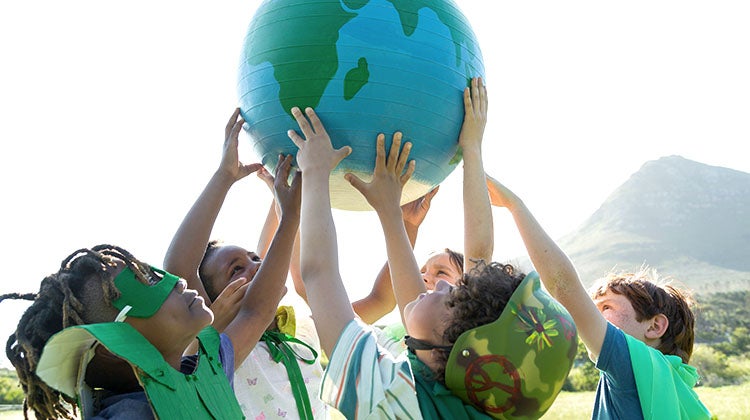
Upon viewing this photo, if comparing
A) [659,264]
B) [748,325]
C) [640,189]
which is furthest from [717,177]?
[748,325]

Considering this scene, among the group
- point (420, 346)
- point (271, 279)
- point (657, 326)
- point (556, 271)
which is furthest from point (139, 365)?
point (657, 326)

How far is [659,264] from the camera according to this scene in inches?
4166

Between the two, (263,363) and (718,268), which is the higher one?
(263,363)

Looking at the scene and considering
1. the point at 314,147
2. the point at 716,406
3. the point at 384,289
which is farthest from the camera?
the point at 716,406

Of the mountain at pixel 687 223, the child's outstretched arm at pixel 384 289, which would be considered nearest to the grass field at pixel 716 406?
the child's outstretched arm at pixel 384 289

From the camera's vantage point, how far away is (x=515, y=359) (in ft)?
6.80

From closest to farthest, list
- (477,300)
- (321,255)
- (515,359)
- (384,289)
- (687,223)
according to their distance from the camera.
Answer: (515,359), (477,300), (321,255), (384,289), (687,223)

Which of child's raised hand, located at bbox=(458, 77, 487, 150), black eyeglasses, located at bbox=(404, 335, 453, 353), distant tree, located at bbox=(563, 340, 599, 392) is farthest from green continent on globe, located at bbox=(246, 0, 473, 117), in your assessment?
distant tree, located at bbox=(563, 340, 599, 392)

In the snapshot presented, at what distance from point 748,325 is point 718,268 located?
69.6 m

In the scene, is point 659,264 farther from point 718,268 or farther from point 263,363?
point 263,363

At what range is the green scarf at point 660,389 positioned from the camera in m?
2.91

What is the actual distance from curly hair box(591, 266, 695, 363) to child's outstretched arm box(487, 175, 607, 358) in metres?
0.40

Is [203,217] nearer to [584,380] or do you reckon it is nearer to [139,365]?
[139,365]

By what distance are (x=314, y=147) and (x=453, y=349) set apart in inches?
43.6
